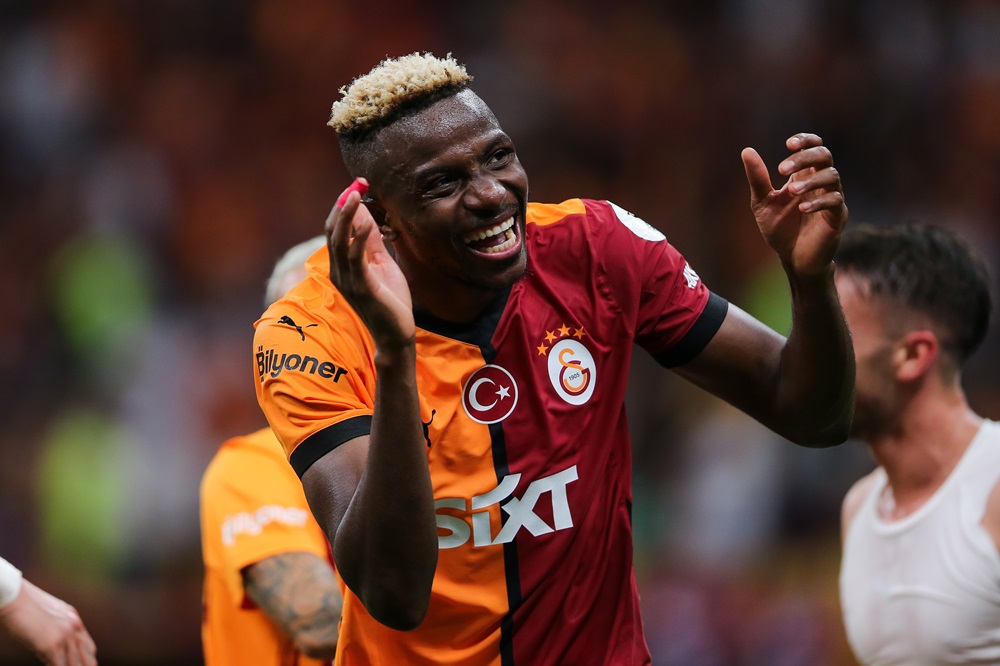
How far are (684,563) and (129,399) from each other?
369 cm

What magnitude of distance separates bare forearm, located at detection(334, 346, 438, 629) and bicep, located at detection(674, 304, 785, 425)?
0.94 m

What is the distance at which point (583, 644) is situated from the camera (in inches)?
127

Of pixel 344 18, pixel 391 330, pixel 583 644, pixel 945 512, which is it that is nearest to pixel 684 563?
pixel 945 512

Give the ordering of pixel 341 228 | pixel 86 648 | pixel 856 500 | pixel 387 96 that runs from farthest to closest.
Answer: pixel 856 500, pixel 86 648, pixel 387 96, pixel 341 228

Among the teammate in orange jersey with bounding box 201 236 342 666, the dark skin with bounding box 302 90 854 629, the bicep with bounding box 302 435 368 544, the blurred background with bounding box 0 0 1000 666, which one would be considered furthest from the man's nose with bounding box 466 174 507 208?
the blurred background with bounding box 0 0 1000 666

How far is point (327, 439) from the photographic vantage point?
296cm

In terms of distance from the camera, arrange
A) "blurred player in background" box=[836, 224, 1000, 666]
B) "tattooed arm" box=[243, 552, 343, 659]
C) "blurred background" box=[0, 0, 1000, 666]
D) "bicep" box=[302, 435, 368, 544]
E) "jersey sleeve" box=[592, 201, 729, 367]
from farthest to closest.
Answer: "blurred background" box=[0, 0, 1000, 666] < "blurred player in background" box=[836, 224, 1000, 666] < "tattooed arm" box=[243, 552, 343, 659] < "jersey sleeve" box=[592, 201, 729, 367] < "bicep" box=[302, 435, 368, 544]

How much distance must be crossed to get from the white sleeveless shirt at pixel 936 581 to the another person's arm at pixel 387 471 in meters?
1.84

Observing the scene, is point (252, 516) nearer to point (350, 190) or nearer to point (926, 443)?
point (350, 190)

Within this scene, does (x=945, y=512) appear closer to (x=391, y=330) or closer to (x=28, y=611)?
(x=391, y=330)

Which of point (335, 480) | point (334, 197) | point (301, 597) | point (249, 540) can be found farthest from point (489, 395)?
point (334, 197)

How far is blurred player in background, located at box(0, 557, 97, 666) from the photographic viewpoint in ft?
11.3

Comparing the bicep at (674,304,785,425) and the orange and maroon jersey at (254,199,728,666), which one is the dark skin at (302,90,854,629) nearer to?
the bicep at (674,304,785,425)

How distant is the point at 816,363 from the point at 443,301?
93 centimetres
